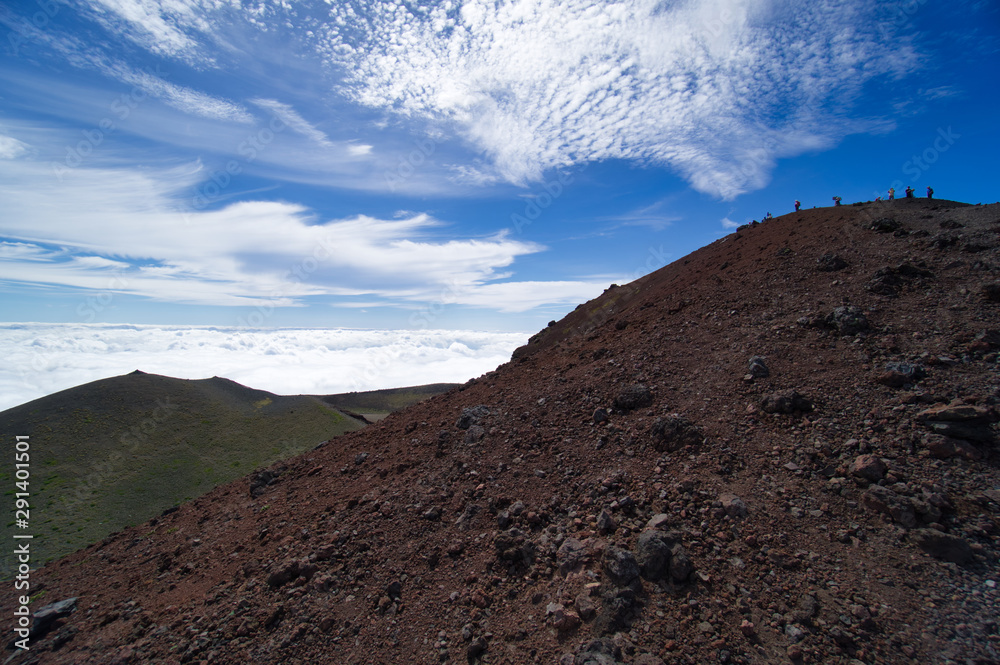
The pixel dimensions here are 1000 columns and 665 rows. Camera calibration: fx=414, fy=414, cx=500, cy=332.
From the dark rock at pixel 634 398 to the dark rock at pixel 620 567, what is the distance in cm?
469

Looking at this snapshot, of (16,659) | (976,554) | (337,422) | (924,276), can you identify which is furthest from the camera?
(337,422)

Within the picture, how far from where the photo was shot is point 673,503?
7.91m

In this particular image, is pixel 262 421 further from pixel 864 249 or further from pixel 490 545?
pixel 864 249

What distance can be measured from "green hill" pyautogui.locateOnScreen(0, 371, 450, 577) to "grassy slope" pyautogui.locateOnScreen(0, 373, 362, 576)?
0.27 feet

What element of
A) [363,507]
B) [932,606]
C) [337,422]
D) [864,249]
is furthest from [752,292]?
[337,422]

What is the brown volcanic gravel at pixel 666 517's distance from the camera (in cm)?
602

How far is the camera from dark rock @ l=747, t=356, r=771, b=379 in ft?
34.4

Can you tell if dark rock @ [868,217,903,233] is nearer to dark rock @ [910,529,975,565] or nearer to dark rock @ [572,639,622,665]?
dark rock @ [910,529,975,565]

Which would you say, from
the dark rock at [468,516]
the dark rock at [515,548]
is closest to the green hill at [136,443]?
the dark rock at [468,516]

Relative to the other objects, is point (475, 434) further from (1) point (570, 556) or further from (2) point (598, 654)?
(2) point (598, 654)

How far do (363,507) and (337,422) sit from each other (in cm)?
4222

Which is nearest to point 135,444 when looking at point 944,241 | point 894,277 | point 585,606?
point 585,606

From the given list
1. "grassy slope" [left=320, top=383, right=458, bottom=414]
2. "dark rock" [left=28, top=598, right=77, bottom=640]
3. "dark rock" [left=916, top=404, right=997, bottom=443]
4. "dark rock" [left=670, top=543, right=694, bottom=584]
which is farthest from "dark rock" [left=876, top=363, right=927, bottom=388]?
"grassy slope" [left=320, top=383, right=458, bottom=414]

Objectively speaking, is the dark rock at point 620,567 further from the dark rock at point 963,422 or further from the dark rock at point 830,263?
the dark rock at point 830,263
